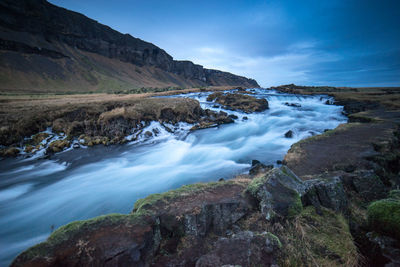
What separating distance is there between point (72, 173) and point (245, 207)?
37.3 feet

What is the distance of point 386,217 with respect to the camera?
3084 millimetres

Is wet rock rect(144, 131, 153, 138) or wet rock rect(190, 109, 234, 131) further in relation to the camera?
wet rock rect(190, 109, 234, 131)

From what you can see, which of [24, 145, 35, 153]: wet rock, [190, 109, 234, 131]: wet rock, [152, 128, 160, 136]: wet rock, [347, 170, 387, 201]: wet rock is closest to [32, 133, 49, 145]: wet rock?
[24, 145, 35, 153]: wet rock

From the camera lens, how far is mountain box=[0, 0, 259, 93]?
62406 mm

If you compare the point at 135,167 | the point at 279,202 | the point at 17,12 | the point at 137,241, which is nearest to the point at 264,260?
the point at 279,202

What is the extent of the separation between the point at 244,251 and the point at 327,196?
303 cm

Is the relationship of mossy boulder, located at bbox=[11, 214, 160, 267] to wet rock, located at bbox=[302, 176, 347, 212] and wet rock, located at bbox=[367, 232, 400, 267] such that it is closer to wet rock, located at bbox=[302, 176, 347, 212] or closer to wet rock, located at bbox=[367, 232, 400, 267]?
wet rock, located at bbox=[367, 232, 400, 267]

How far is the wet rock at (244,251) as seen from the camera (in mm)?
2840

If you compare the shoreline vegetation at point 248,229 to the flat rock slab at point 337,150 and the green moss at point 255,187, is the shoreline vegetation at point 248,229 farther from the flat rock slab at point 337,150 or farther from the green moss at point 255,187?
the flat rock slab at point 337,150

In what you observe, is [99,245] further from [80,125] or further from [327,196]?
[80,125]

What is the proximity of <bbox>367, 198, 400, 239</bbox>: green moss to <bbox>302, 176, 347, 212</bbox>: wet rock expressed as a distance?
3.68 ft

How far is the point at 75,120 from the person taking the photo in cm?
1616

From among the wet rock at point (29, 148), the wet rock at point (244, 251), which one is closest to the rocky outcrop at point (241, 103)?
the wet rock at point (29, 148)

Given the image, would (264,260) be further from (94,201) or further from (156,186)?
(94,201)
